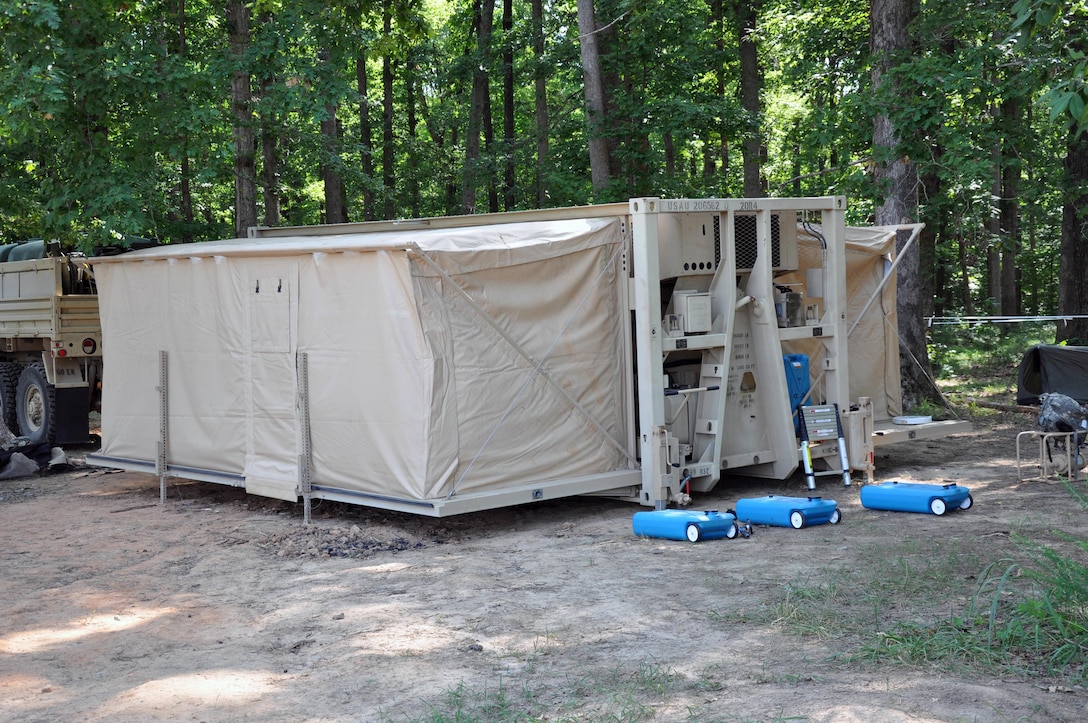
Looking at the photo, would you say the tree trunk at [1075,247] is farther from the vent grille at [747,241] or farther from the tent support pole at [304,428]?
the tent support pole at [304,428]

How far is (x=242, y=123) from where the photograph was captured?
47.7 ft

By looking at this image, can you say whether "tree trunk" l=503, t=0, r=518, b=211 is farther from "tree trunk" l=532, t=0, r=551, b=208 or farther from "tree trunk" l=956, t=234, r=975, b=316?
"tree trunk" l=956, t=234, r=975, b=316

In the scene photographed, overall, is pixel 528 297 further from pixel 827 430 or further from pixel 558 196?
pixel 558 196

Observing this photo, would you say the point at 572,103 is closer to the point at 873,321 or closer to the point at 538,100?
the point at 538,100

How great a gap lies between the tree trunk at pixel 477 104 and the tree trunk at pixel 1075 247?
414 inches

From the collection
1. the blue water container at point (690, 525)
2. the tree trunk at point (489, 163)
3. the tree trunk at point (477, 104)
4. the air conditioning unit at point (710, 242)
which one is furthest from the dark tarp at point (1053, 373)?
the tree trunk at point (477, 104)

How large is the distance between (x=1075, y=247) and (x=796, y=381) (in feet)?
39.0

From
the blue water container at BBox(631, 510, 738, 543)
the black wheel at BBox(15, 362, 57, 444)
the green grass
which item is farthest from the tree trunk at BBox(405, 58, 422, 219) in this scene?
the green grass

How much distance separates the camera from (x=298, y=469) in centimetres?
946

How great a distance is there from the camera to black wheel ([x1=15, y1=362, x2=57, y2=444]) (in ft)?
47.4

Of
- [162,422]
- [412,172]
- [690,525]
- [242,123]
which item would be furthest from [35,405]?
[412,172]

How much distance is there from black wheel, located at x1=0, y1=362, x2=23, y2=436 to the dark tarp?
44.5ft

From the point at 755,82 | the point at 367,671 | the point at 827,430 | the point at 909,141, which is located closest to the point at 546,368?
the point at 827,430

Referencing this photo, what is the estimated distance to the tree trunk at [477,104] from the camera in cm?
2250
